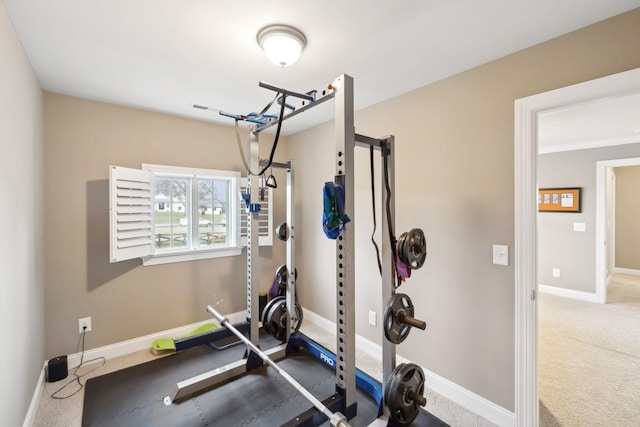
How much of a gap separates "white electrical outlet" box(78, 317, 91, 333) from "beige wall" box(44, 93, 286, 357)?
36mm

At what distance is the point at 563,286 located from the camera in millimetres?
4836

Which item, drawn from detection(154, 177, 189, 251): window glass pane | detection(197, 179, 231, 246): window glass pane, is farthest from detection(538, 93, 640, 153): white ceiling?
detection(154, 177, 189, 251): window glass pane

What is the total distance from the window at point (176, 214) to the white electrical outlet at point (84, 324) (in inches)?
26.7

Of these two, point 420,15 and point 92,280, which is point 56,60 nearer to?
point 92,280

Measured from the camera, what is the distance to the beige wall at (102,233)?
8.21 feet

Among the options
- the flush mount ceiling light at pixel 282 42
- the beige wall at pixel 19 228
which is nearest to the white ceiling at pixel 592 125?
the flush mount ceiling light at pixel 282 42

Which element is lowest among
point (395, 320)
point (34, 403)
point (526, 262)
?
point (34, 403)

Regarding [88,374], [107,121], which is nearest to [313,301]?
[88,374]

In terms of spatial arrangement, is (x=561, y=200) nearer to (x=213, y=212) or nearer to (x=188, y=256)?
(x=213, y=212)

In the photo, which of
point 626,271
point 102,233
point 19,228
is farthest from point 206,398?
point 626,271

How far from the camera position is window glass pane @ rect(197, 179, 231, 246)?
3395 mm

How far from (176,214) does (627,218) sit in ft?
28.6

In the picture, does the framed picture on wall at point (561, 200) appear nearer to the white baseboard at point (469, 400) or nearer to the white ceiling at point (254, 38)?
the white ceiling at point (254, 38)

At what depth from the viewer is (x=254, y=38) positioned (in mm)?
1703
